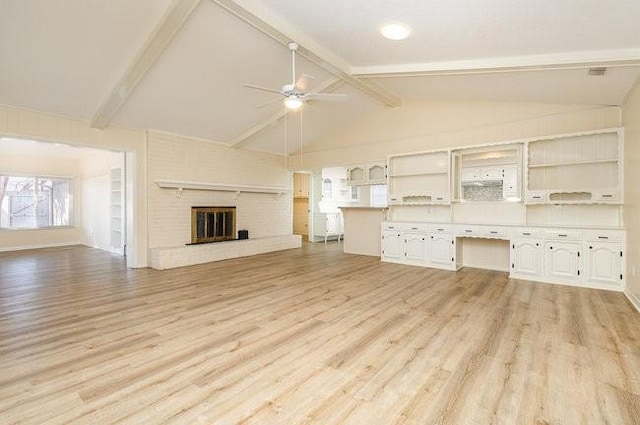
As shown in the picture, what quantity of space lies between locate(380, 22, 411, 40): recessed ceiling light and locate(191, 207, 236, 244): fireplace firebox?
16.9 ft

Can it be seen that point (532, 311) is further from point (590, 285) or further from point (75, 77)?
point (75, 77)

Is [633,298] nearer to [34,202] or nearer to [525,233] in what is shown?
[525,233]

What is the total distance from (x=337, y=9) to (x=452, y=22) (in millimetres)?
1102

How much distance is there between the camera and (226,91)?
5398 millimetres

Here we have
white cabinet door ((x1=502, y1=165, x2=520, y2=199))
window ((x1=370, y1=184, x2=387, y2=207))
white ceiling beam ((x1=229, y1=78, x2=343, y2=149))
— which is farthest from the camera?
window ((x1=370, y1=184, x2=387, y2=207))

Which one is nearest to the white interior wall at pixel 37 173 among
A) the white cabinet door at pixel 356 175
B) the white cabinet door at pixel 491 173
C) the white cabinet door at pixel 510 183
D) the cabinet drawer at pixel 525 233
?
the white cabinet door at pixel 356 175

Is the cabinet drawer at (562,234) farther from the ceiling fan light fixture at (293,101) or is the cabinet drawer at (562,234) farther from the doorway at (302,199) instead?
the doorway at (302,199)

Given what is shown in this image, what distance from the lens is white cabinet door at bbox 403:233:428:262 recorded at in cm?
612

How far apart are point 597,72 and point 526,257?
2.71 metres

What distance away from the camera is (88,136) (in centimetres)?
549

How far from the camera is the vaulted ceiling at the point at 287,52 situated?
9.62 ft

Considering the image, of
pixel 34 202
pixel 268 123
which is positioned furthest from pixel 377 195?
pixel 34 202

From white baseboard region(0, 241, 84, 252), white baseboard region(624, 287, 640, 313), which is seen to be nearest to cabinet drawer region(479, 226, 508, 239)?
white baseboard region(624, 287, 640, 313)

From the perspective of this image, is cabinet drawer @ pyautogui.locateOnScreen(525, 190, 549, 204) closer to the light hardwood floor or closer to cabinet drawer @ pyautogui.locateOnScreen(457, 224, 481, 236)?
cabinet drawer @ pyautogui.locateOnScreen(457, 224, 481, 236)
